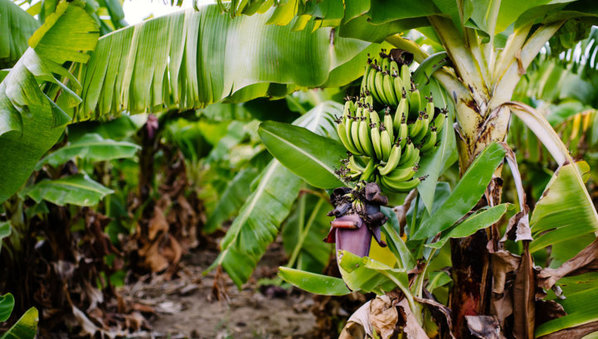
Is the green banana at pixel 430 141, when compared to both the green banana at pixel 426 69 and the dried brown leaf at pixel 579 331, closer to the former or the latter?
the green banana at pixel 426 69

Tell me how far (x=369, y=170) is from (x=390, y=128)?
16 cm

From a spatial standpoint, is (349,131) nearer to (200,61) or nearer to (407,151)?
(407,151)

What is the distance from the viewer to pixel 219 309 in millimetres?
4168

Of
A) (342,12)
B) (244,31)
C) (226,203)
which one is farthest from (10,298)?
(226,203)

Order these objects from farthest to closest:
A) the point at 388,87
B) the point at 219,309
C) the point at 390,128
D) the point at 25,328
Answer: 1. the point at 219,309
2. the point at 25,328
3. the point at 388,87
4. the point at 390,128

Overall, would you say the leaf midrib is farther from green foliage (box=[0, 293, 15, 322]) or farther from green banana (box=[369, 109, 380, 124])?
green foliage (box=[0, 293, 15, 322])

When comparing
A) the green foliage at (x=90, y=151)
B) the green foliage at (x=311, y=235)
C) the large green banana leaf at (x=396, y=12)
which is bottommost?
the green foliage at (x=311, y=235)

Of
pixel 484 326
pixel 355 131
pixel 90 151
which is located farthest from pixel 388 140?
pixel 90 151

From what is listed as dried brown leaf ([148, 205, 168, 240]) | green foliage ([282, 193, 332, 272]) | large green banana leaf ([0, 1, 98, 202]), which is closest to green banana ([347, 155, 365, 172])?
large green banana leaf ([0, 1, 98, 202])

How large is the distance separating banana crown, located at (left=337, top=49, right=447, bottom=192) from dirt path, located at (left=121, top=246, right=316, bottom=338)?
204 centimetres

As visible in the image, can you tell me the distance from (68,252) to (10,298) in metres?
1.20

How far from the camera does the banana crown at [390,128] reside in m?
1.36

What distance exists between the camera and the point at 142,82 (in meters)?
1.77

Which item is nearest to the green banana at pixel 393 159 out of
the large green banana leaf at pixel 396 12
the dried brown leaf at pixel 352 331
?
the large green banana leaf at pixel 396 12
